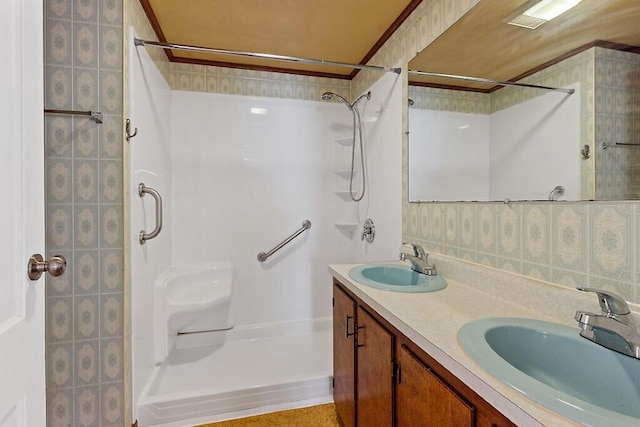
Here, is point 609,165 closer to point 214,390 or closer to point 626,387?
point 626,387

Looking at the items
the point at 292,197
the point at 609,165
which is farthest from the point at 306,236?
the point at 609,165

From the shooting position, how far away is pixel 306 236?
2.80 metres

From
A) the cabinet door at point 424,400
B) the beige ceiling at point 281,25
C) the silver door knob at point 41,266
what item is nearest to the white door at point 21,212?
the silver door knob at point 41,266

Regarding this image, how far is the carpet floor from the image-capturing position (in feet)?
5.48

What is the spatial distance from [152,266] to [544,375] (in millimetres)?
2050

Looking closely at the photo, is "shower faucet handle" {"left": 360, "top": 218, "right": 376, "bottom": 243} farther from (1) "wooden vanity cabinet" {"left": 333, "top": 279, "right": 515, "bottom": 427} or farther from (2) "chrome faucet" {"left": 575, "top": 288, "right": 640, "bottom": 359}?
(2) "chrome faucet" {"left": 575, "top": 288, "right": 640, "bottom": 359}

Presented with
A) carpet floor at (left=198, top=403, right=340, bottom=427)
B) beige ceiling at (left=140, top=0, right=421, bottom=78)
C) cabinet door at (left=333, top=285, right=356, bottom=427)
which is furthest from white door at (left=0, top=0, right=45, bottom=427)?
beige ceiling at (left=140, top=0, right=421, bottom=78)

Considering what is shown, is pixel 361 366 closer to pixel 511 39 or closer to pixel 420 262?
pixel 420 262

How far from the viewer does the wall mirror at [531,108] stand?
821 millimetres

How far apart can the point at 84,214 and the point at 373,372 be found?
4.78 feet

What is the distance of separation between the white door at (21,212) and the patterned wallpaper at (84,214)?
76 cm

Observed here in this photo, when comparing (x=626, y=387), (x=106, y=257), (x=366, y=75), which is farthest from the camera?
(x=366, y=75)

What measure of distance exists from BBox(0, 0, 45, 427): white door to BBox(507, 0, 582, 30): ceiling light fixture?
1476 millimetres

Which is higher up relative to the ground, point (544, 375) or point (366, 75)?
point (366, 75)
